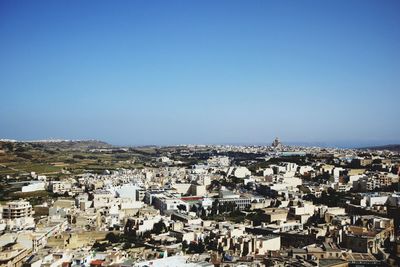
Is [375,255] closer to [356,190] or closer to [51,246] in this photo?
[51,246]

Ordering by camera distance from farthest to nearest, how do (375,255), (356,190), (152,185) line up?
(152,185) → (356,190) → (375,255)

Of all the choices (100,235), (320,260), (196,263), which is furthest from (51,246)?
(320,260)

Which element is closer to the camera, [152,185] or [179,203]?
[179,203]

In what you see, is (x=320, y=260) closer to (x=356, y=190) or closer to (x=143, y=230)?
(x=143, y=230)

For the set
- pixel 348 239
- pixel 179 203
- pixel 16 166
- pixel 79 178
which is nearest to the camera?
pixel 348 239

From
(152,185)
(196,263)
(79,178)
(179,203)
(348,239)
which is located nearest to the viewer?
(196,263)

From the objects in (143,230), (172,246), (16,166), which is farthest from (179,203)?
(16,166)

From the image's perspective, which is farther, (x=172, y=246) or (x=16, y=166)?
(x=16, y=166)

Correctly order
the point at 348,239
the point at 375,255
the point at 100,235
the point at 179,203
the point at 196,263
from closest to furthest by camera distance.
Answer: the point at 196,263, the point at 375,255, the point at 348,239, the point at 100,235, the point at 179,203
